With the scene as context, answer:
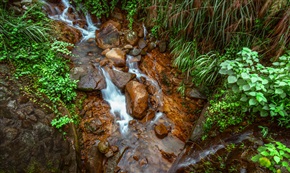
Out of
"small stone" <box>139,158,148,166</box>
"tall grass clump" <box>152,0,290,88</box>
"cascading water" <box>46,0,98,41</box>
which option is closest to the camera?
"tall grass clump" <box>152,0,290,88</box>

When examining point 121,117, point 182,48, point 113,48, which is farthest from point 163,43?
point 121,117

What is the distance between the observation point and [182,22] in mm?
3680

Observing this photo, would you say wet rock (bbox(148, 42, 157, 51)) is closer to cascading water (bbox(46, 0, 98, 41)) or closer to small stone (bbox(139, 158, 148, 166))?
cascading water (bbox(46, 0, 98, 41))

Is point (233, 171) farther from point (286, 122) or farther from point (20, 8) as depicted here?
point (20, 8)

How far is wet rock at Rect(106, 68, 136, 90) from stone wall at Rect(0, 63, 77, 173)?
1.64 metres

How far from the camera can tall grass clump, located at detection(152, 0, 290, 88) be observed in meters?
2.81

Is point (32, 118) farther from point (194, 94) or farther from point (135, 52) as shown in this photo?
point (194, 94)

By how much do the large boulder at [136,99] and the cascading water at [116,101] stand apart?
0.47 feet

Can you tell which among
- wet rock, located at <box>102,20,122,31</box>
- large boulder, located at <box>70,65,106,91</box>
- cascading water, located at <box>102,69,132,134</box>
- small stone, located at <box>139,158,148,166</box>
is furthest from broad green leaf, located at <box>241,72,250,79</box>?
wet rock, located at <box>102,20,122,31</box>

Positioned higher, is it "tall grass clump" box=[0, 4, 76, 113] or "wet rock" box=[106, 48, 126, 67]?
"tall grass clump" box=[0, 4, 76, 113]

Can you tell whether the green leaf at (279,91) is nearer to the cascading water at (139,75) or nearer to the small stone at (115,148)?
the cascading water at (139,75)

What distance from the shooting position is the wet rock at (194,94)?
3749mm

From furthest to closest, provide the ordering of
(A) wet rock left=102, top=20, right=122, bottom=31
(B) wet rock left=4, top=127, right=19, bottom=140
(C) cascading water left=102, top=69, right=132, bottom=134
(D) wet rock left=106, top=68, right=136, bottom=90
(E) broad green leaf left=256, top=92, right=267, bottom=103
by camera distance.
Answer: (A) wet rock left=102, top=20, right=122, bottom=31 < (D) wet rock left=106, top=68, right=136, bottom=90 < (C) cascading water left=102, top=69, right=132, bottom=134 < (B) wet rock left=4, top=127, right=19, bottom=140 < (E) broad green leaf left=256, top=92, right=267, bottom=103

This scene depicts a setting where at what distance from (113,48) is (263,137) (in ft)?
12.2
